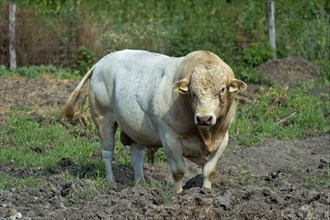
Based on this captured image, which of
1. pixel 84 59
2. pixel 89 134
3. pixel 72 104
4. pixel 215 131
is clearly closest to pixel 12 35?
pixel 84 59

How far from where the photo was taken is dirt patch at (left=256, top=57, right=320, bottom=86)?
1739 centimetres

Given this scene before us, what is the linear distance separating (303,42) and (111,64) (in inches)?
388

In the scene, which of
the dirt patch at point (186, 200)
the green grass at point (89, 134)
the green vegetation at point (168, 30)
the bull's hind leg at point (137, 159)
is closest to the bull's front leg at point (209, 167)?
the dirt patch at point (186, 200)

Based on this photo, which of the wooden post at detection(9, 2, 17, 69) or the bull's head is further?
the wooden post at detection(9, 2, 17, 69)

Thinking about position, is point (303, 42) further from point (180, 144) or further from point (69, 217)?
point (69, 217)

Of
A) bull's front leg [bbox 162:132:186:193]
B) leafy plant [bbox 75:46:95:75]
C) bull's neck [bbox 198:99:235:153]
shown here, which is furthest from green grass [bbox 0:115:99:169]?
leafy plant [bbox 75:46:95:75]

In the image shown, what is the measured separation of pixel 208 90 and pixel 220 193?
95 cm

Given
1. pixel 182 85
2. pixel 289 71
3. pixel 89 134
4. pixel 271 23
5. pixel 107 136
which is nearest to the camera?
pixel 182 85

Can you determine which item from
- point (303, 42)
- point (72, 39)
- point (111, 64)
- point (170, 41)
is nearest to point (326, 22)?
point (303, 42)

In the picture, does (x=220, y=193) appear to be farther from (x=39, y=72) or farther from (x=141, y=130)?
(x=39, y=72)

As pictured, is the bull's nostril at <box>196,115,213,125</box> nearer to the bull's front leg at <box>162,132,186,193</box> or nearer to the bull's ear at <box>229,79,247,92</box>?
the bull's ear at <box>229,79,247,92</box>

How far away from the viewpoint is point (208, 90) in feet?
27.1

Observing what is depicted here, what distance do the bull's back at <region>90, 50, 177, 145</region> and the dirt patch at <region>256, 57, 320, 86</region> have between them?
7.51 meters

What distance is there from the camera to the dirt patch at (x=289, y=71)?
17.4m
